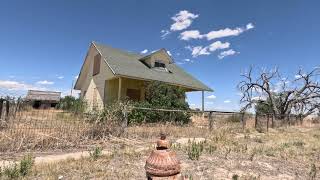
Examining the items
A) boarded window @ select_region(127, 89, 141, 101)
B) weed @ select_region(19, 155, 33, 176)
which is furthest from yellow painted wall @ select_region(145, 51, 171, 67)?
weed @ select_region(19, 155, 33, 176)

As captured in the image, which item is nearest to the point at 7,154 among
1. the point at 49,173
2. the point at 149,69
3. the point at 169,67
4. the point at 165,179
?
the point at 49,173

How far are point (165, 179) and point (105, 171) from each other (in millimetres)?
4215

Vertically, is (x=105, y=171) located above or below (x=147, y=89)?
below

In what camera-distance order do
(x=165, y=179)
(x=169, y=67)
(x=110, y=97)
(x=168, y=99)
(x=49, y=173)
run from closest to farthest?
(x=165, y=179)
(x=49, y=173)
(x=168, y=99)
(x=110, y=97)
(x=169, y=67)

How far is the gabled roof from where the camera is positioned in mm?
19266

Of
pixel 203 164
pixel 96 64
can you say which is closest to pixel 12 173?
pixel 203 164

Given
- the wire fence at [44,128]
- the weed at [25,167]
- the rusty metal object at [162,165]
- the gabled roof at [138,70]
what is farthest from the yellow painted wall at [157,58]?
the rusty metal object at [162,165]

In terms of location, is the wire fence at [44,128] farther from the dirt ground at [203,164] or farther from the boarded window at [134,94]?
the boarded window at [134,94]

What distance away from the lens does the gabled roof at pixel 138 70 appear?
19.3m

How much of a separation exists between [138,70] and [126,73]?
189 cm

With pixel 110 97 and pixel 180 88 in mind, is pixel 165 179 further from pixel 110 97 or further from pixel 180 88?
pixel 110 97

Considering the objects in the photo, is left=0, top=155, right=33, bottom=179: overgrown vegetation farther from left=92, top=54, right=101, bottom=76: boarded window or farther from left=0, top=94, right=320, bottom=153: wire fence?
left=92, top=54, right=101, bottom=76: boarded window

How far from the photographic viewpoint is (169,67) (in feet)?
81.5

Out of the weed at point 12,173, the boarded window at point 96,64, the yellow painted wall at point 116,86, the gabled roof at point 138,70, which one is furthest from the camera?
the boarded window at point 96,64
